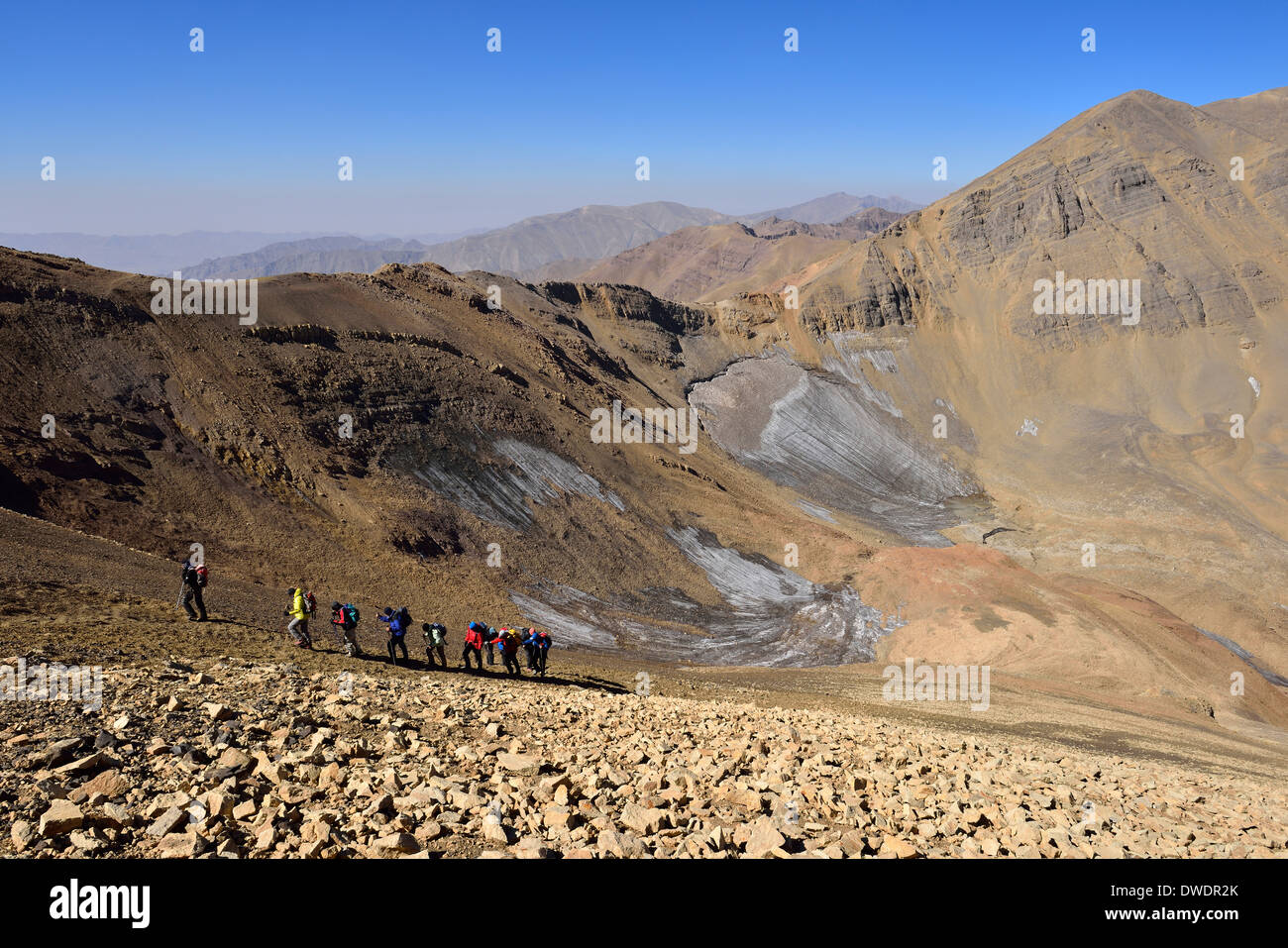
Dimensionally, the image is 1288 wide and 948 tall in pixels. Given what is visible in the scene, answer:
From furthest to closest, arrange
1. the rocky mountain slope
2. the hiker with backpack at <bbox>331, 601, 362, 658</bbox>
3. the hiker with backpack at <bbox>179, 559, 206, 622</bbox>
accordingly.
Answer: the rocky mountain slope → the hiker with backpack at <bbox>331, 601, 362, 658</bbox> → the hiker with backpack at <bbox>179, 559, 206, 622</bbox>

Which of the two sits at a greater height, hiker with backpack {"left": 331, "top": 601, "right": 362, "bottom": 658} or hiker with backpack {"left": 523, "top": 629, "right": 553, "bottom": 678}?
hiker with backpack {"left": 331, "top": 601, "right": 362, "bottom": 658}

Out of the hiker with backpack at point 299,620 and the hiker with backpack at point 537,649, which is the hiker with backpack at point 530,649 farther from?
the hiker with backpack at point 299,620

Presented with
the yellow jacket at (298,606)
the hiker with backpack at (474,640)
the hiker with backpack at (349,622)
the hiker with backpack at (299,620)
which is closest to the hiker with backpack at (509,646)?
the hiker with backpack at (474,640)

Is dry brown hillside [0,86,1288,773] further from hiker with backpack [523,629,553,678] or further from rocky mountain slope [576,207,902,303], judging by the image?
rocky mountain slope [576,207,902,303]

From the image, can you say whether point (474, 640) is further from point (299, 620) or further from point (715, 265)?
point (715, 265)

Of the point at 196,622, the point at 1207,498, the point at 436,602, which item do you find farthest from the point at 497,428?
the point at 1207,498

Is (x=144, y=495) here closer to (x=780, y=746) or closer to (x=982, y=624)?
(x=780, y=746)

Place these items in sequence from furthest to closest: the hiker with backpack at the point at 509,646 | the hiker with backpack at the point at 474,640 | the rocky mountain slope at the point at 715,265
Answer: the rocky mountain slope at the point at 715,265, the hiker with backpack at the point at 509,646, the hiker with backpack at the point at 474,640

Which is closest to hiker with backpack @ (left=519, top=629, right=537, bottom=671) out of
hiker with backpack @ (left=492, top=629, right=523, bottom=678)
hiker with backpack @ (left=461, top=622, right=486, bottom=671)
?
hiker with backpack @ (left=492, top=629, right=523, bottom=678)
